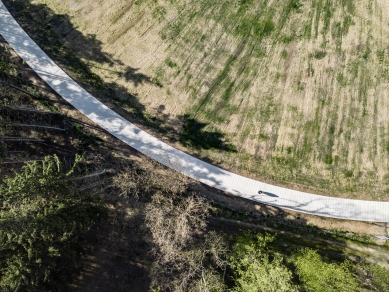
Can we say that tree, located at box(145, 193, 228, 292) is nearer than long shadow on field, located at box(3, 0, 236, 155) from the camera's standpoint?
Yes

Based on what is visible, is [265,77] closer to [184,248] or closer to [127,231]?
[184,248]

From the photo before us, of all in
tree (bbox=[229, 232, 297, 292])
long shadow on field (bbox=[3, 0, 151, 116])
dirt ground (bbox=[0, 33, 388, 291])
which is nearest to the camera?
tree (bbox=[229, 232, 297, 292])

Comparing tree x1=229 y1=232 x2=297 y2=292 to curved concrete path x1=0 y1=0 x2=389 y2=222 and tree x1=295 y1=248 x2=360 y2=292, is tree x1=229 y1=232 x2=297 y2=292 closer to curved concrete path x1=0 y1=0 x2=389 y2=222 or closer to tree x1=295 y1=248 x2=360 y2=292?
tree x1=295 y1=248 x2=360 y2=292

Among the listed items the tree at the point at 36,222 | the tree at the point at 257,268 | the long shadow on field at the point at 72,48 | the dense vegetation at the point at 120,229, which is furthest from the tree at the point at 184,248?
the long shadow on field at the point at 72,48

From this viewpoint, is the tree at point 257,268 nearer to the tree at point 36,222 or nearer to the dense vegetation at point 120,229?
the dense vegetation at point 120,229

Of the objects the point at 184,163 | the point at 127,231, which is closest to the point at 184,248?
the point at 127,231

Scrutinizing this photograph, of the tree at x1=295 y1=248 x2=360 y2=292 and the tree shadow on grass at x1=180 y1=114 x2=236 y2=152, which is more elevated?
the tree shadow on grass at x1=180 y1=114 x2=236 y2=152

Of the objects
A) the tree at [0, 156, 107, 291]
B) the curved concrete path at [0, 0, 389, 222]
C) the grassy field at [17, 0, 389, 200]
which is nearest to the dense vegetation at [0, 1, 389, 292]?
the tree at [0, 156, 107, 291]
